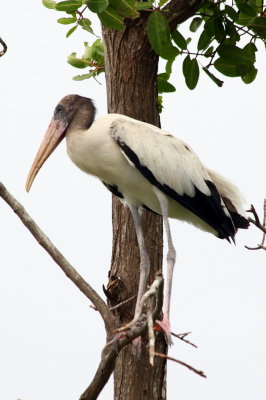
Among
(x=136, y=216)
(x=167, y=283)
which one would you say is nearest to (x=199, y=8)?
(x=136, y=216)

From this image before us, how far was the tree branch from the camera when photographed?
5.40 metres

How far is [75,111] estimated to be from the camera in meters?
5.76

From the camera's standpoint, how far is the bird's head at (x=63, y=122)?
18.5 ft

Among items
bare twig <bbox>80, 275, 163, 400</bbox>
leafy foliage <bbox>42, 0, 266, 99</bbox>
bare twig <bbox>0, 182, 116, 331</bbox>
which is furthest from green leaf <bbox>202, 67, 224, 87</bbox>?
bare twig <bbox>80, 275, 163, 400</bbox>

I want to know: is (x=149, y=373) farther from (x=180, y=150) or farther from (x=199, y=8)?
(x=199, y=8)

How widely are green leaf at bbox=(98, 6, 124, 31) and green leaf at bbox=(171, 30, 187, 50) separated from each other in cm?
73

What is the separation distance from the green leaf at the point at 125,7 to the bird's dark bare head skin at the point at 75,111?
3.38 feet

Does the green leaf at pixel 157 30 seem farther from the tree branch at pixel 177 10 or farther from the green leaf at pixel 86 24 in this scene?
the green leaf at pixel 86 24

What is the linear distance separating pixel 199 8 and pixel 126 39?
0.55 metres

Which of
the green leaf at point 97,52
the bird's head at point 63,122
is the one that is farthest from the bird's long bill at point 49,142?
the green leaf at point 97,52

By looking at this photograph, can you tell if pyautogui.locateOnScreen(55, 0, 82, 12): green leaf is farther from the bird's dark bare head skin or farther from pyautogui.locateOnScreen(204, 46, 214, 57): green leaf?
pyautogui.locateOnScreen(204, 46, 214, 57): green leaf

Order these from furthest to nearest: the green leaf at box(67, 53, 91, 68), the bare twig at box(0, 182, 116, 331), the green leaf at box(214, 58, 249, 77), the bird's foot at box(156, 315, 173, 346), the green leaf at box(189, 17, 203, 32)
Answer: the green leaf at box(67, 53, 91, 68) < the green leaf at box(189, 17, 203, 32) < the green leaf at box(214, 58, 249, 77) < the bird's foot at box(156, 315, 173, 346) < the bare twig at box(0, 182, 116, 331)

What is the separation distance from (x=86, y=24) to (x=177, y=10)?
2.45 feet

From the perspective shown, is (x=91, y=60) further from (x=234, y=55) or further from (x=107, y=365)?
(x=107, y=365)
